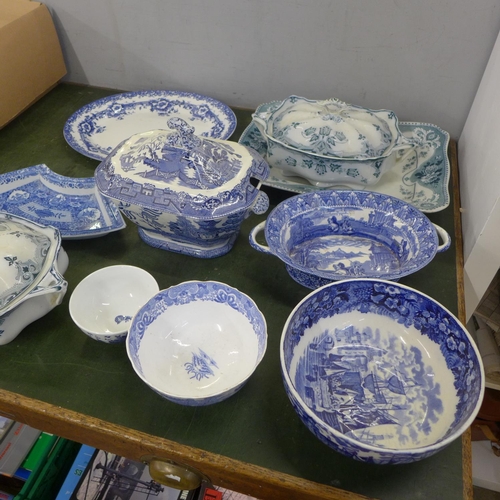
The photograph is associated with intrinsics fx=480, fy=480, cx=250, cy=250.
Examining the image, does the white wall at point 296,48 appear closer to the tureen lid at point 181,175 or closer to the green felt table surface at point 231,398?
the green felt table surface at point 231,398

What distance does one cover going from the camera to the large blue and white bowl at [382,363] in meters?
0.61

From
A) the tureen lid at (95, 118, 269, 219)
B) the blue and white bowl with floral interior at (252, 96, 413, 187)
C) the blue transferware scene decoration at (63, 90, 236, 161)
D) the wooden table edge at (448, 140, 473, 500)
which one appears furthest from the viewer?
the blue transferware scene decoration at (63, 90, 236, 161)

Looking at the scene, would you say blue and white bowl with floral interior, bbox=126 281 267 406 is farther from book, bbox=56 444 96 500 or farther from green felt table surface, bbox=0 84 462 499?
book, bbox=56 444 96 500

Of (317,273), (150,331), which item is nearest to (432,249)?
(317,273)

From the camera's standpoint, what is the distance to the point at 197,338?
28.4 inches

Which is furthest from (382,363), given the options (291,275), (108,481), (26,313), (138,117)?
(138,117)

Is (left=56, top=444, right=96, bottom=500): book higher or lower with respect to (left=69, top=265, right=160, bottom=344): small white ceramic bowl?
lower

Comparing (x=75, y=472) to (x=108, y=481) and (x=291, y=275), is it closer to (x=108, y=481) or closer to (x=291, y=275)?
(x=108, y=481)

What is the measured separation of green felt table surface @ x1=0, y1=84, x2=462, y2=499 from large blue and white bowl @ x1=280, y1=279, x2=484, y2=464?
0.14ft

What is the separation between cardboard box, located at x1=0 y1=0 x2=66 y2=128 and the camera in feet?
3.54

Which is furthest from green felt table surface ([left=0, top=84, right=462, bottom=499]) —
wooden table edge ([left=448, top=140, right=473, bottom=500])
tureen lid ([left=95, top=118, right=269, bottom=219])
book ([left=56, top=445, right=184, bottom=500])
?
book ([left=56, top=445, right=184, bottom=500])

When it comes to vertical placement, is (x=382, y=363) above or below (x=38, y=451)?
above

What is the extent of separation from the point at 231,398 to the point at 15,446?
2.33ft

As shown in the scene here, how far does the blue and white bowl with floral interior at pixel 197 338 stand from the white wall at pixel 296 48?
647mm
